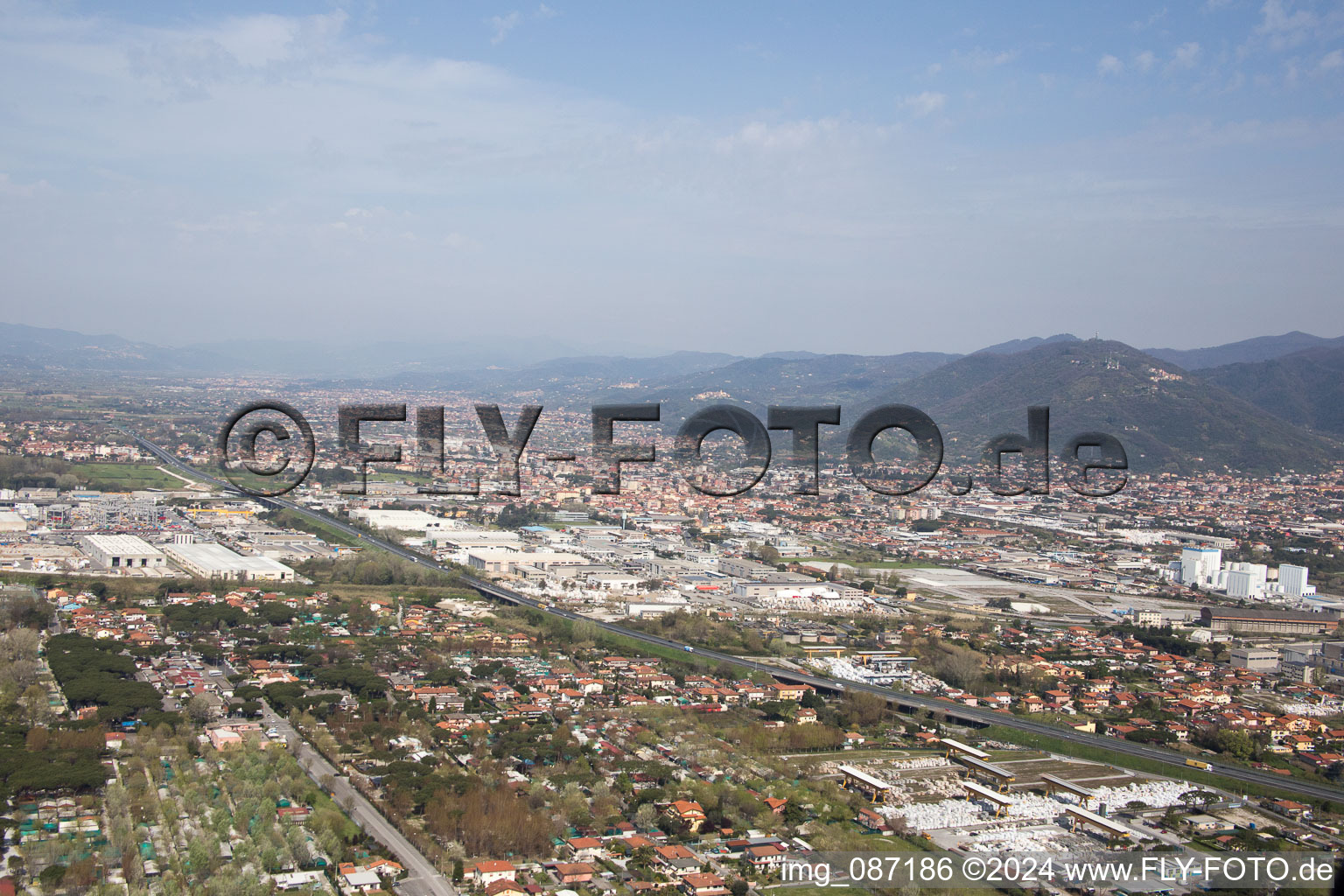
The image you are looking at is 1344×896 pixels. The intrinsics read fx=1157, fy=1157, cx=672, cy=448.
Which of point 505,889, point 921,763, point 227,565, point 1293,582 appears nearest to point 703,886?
point 505,889

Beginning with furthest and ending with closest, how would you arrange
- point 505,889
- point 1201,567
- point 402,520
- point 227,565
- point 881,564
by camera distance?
point 402,520
point 881,564
point 1201,567
point 227,565
point 505,889

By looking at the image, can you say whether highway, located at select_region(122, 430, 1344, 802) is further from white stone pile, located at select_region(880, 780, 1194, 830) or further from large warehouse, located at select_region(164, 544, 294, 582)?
large warehouse, located at select_region(164, 544, 294, 582)

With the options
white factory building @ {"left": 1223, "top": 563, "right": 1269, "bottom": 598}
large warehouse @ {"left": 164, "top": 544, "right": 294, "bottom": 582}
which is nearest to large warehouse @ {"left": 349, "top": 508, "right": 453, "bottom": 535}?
large warehouse @ {"left": 164, "top": 544, "right": 294, "bottom": 582}

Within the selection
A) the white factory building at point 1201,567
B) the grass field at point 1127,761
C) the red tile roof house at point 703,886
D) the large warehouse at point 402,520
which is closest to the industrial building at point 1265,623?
the white factory building at point 1201,567

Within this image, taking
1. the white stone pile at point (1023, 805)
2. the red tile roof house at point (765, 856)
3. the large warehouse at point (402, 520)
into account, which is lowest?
the white stone pile at point (1023, 805)

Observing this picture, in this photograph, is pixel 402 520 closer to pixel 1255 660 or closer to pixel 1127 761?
pixel 1255 660

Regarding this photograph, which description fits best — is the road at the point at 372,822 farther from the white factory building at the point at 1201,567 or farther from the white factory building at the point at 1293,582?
the white factory building at the point at 1293,582
